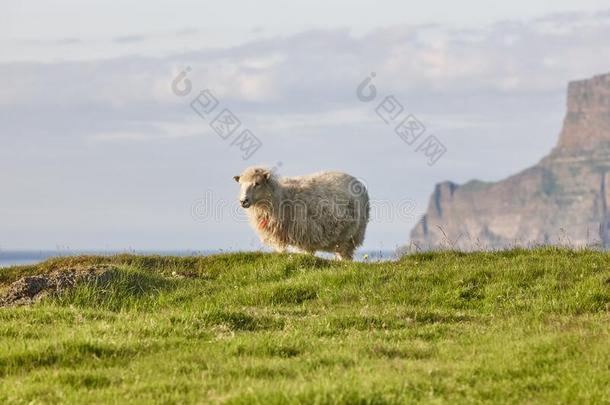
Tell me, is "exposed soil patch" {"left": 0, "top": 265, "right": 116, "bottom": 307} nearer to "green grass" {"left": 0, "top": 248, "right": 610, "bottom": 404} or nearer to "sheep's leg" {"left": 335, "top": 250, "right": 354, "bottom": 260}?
"green grass" {"left": 0, "top": 248, "right": 610, "bottom": 404}

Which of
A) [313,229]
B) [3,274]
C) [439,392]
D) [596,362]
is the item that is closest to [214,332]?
[439,392]

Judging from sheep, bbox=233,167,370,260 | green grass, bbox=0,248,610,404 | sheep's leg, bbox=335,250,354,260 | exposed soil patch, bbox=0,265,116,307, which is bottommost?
green grass, bbox=0,248,610,404

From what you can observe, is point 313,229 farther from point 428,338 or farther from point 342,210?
point 428,338

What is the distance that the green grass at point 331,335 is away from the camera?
10.7 meters

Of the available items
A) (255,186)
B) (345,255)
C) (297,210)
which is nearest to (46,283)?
(255,186)

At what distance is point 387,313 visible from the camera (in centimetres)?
1611

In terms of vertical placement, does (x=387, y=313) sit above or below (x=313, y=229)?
below

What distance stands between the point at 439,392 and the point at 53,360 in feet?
15.9

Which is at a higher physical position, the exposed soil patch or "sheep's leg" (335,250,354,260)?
"sheep's leg" (335,250,354,260)

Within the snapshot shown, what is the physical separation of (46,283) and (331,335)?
6.90 metres

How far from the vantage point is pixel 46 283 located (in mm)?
18688

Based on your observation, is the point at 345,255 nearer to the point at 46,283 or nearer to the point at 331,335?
the point at 46,283

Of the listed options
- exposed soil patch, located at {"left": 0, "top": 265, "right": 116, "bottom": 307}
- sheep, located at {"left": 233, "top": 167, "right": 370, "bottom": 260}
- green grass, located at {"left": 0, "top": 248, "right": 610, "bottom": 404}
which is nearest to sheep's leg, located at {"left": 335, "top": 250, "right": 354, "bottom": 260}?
sheep, located at {"left": 233, "top": 167, "right": 370, "bottom": 260}

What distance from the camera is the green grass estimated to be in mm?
10664
